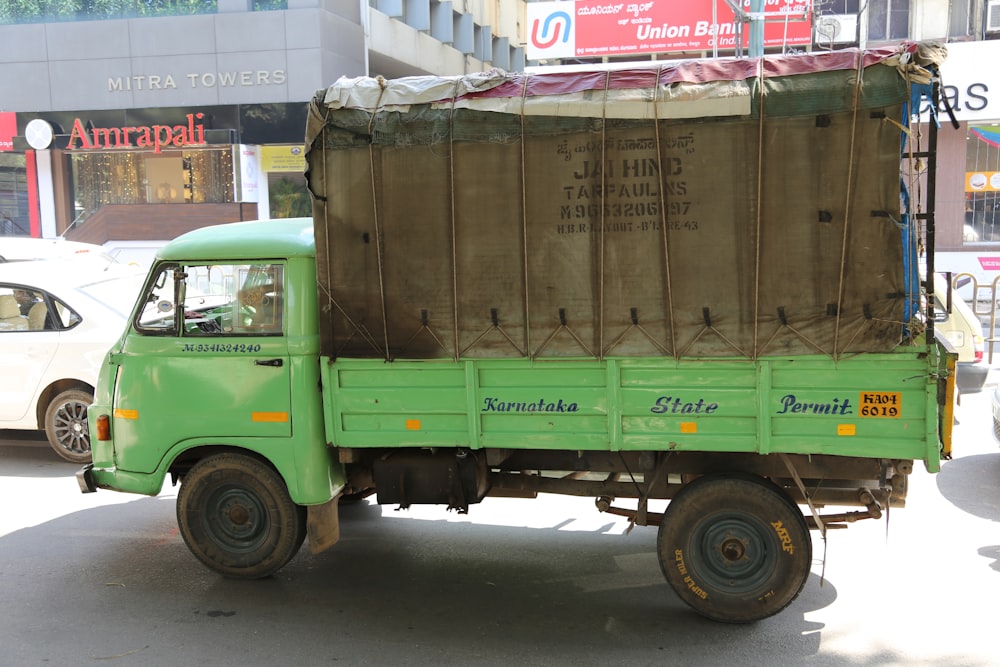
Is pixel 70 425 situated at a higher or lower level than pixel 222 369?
lower

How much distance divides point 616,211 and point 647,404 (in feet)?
3.44

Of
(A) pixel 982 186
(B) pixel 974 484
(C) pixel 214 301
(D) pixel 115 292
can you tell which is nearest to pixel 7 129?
(D) pixel 115 292

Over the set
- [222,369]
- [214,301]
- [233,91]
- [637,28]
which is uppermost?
[637,28]

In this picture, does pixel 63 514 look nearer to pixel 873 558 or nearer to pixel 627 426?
pixel 627 426

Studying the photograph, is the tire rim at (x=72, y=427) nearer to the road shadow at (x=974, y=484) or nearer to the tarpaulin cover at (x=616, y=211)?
the tarpaulin cover at (x=616, y=211)

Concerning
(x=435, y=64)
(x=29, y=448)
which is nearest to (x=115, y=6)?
(x=435, y=64)

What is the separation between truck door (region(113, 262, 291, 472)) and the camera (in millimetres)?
5363

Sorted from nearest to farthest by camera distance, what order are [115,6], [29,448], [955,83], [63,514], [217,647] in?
[217,647]
[63,514]
[29,448]
[955,83]
[115,6]

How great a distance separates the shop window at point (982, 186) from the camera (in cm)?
2014

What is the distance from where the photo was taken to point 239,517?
562cm

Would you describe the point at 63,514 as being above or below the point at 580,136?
below

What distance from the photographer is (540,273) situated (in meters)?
4.96

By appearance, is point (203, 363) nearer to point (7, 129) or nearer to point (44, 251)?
point (44, 251)

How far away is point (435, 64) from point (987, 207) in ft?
52.1
